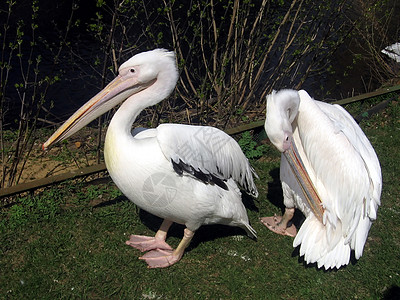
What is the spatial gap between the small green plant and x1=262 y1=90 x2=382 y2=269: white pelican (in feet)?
4.59

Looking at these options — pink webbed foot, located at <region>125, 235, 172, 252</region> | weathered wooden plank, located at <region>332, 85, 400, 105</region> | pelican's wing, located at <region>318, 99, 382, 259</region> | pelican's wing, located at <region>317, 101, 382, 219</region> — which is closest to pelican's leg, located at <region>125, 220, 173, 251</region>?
pink webbed foot, located at <region>125, 235, 172, 252</region>

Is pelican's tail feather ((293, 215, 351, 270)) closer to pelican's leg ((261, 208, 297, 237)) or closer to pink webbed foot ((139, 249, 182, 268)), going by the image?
pelican's leg ((261, 208, 297, 237))

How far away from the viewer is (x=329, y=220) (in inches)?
117

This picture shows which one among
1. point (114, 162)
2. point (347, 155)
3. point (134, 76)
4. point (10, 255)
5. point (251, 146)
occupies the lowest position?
point (10, 255)

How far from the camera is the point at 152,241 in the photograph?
3.28 metres

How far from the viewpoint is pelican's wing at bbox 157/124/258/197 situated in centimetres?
259

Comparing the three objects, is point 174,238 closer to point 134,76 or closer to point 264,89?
point 134,76

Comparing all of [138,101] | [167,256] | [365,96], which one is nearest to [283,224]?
[167,256]

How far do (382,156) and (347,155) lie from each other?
87.8 inches

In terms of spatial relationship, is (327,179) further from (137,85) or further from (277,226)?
(137,85)

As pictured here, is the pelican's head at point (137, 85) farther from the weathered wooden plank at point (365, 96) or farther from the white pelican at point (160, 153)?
the weathered wooden plank at point (365, 96)

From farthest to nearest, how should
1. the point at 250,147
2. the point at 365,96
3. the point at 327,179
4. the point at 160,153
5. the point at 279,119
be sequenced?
the point at 365,96
the point at 250,147
the point at 327,179
the point at 279,119
the point at 160,153

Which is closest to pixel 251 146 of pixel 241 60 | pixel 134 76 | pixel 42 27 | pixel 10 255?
pixel 241 60

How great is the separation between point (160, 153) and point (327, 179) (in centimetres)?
133
